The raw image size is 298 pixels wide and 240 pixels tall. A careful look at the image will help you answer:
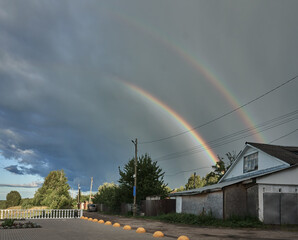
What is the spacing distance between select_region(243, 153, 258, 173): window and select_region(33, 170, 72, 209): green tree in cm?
2942

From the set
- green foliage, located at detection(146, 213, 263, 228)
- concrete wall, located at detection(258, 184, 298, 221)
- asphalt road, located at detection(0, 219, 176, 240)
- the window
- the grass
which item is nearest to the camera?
asphalt road, located at detection(0, 219, 176, 240)

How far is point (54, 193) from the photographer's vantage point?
48.9 m

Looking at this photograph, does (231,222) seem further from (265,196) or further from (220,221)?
(265,196)

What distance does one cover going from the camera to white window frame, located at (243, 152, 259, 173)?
3041 centimetres

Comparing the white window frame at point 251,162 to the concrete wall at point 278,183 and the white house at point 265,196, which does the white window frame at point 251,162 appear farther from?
the concrete wall at point 278,183

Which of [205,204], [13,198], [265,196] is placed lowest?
[13,198]

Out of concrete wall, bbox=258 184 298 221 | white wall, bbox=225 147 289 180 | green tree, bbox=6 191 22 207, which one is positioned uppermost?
white wall, bbox=225 147 289 180

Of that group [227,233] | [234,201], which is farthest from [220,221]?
[227,233]

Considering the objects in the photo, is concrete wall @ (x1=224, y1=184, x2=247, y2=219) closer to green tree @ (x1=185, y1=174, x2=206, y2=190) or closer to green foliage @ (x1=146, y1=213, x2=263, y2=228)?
green foliage @ (x1=146, y1=213, x2=263, y2=228)

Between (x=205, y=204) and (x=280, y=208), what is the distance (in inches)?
266

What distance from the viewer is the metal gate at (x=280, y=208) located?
23266mm

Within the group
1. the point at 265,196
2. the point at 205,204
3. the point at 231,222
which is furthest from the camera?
the point at 205,204

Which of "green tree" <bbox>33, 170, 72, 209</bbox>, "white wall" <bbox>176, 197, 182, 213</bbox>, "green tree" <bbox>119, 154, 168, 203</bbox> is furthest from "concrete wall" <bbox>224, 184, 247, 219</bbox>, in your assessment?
"green tree" <bbox>33, 170, 72, 209</bbox>

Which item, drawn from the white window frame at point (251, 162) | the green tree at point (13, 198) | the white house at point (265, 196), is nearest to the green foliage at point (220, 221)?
the white house at point (265, 196)
